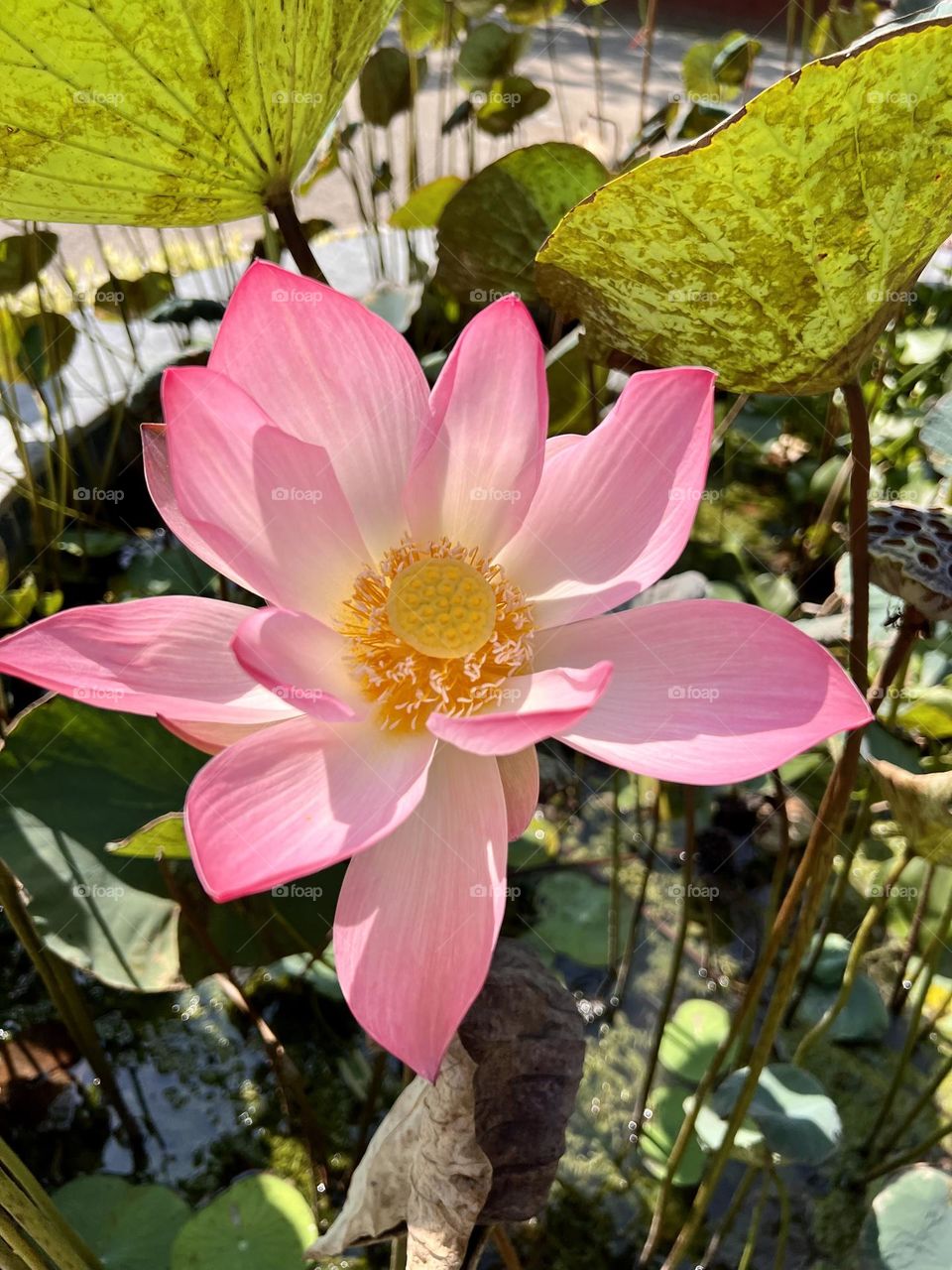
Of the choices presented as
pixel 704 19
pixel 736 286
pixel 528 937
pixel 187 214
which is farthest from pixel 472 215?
pixel 704 19

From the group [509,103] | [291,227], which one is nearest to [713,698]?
[291,227]

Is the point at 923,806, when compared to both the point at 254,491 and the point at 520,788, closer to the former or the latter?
the point at 520,788

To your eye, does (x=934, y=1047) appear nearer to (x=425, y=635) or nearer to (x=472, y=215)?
(x=425, y=635)

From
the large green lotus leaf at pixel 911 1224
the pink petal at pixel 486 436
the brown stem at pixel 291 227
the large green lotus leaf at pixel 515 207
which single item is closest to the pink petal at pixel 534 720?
the pink petal at pixel 486 436

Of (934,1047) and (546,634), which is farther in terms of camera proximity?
(934,1047)

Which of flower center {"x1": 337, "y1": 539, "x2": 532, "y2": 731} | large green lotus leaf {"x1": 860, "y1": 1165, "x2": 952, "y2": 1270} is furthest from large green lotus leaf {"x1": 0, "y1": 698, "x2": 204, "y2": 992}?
large green lotus leaf {"x1": 860, "y1": 1165, "x2": 952, "y2": 1270}

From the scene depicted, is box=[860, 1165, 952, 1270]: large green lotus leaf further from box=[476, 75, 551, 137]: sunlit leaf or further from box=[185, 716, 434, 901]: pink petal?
box=[476, 75, 551, 137]: sunlit leaf
